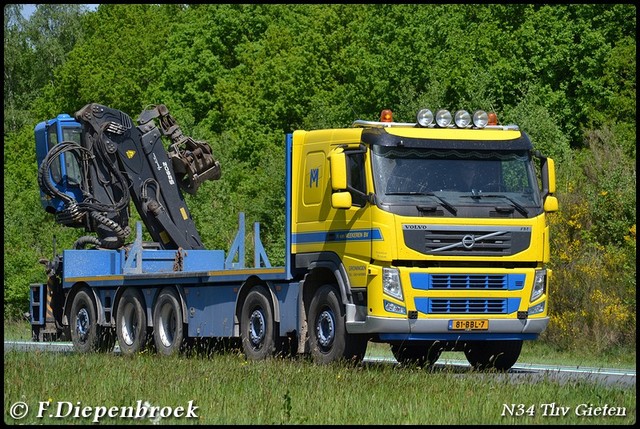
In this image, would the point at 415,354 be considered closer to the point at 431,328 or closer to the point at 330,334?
the point at 330,334

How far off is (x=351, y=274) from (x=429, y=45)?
33.0m

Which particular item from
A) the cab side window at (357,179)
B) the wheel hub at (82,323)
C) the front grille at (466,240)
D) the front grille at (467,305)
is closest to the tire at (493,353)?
the front grille at (467,305)

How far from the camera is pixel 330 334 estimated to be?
1788 cm

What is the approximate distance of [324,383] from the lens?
1475cm

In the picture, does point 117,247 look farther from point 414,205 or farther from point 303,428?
point 303,428

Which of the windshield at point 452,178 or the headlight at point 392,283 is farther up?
the windshield at point 452,178

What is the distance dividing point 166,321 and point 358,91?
28.7 meters

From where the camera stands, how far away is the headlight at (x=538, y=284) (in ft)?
58.0

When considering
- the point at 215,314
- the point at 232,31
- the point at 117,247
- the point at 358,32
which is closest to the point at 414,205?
the point at 215,314

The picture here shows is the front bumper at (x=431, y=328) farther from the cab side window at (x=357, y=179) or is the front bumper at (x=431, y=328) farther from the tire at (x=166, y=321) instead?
the tire at (x=166, y=321)

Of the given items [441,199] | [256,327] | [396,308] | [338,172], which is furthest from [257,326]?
[441,199]

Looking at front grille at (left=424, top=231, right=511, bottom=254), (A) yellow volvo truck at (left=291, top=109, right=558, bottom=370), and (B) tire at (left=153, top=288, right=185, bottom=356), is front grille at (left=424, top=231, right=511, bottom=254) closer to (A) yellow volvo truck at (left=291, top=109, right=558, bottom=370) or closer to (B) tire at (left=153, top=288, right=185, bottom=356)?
(A) yellow volvo truck at (left=291, top=109, right=558, bottom=370)
